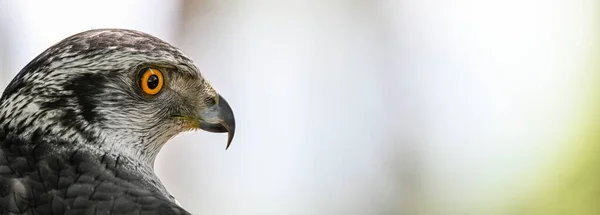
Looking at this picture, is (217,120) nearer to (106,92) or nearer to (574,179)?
(106,92)

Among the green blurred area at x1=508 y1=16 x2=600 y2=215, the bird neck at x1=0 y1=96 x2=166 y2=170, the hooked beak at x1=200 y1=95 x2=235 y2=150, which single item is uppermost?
Result: the bird neck at x1=0 y1=96 x2=166 y2=170

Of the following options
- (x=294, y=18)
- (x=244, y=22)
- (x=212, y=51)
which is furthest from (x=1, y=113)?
(x=294, y=18)

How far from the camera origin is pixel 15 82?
2469 mm

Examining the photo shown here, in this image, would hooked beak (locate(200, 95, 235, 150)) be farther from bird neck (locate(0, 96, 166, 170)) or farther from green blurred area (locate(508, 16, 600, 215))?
green blurred area (locate(508, 16, 600, 215))

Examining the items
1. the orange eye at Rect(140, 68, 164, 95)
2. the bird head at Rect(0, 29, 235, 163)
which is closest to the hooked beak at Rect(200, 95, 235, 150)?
the bird head at Rect(0, 29, 235, 163)

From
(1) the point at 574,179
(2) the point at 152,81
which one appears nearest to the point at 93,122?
(2) the point at 152,81

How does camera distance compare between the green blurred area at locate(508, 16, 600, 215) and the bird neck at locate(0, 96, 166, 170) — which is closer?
the bird neck at locate(0, 96, 166, 170)

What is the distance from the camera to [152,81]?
2629mm

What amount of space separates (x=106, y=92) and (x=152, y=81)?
174mm

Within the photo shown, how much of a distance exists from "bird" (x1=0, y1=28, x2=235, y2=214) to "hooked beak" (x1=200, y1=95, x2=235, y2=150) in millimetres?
73

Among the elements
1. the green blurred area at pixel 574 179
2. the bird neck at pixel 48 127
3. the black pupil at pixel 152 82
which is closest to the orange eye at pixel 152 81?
the black pupil at pixel 152 82

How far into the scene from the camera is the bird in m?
2.14

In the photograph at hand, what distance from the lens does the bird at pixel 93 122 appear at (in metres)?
2.14

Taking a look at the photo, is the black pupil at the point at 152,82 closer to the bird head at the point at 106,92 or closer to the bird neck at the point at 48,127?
the bird head at the point at 106,92
